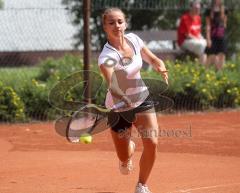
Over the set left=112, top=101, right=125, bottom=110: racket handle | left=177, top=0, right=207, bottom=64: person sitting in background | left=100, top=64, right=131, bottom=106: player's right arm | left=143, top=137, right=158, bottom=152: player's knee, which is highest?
left=100, top=64, right=131, bottom=106: player's right arm

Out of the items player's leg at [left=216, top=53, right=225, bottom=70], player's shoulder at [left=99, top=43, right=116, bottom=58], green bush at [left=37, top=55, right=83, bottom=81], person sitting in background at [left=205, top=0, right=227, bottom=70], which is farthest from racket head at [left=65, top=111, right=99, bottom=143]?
person sitting in background at [left=205, top=0, right=227, bottom=70]

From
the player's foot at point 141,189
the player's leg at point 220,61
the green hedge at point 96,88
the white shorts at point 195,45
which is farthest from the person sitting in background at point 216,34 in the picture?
the player's foot at point 141,189

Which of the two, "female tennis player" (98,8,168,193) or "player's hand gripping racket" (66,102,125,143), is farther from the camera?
"player's hand gripping racket" (66,102,125,143)

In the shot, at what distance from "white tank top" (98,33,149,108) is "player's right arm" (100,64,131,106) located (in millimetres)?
59

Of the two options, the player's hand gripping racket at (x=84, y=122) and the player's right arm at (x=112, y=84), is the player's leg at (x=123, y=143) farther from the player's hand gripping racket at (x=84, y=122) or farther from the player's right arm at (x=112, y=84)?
the player's hand gripping racket at (x=84, y=122)

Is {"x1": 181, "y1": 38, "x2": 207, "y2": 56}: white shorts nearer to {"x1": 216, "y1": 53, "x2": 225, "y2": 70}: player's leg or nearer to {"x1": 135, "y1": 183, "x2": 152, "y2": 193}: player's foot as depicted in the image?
{"x1": 216, "y1": 53, "x2": 225, "y2": 70}: player's leg

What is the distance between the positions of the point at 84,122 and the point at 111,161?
274 centimetres

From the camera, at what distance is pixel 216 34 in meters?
16.8

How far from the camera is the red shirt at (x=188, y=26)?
16.3m

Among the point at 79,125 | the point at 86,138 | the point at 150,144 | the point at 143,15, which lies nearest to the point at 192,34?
the point at 143,15

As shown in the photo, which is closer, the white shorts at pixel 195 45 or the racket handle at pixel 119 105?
the racket handle at pixel 119 105

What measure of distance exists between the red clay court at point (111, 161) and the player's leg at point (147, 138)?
0.42m

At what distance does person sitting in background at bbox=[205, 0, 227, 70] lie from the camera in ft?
54.3

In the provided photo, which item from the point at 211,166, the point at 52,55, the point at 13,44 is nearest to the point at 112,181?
the point at 211,166
